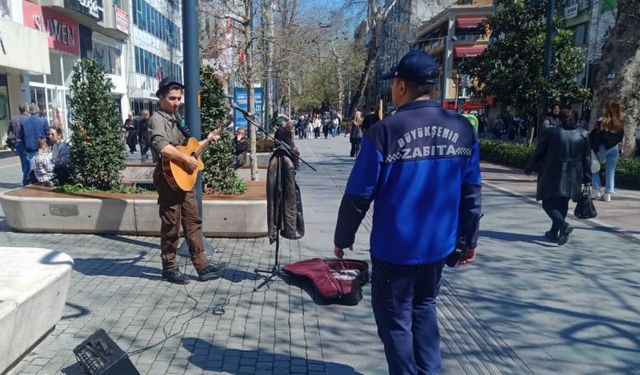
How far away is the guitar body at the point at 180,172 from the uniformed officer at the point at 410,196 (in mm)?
2263

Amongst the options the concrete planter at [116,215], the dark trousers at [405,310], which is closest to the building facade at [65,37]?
the concrete planter at [116,215]

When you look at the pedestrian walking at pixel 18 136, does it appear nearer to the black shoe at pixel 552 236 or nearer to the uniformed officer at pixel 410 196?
the uniformed officer at pixel 410 196

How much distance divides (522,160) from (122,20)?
89.0ft

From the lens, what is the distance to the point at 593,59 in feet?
97.3

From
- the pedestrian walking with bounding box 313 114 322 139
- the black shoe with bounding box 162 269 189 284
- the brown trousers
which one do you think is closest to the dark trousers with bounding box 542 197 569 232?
→ the brown trousers

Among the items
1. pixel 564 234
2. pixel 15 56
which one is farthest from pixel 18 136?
pixel 15 56

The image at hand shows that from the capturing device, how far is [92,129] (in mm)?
7414

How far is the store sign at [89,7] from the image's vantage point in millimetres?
23506

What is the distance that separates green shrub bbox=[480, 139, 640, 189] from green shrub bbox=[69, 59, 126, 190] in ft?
28.6

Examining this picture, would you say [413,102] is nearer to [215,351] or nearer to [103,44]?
[215,351]

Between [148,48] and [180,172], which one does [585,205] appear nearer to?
[180,172]

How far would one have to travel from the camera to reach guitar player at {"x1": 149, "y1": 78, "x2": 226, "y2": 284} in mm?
4660

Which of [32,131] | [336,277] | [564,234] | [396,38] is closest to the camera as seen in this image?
[336,277]

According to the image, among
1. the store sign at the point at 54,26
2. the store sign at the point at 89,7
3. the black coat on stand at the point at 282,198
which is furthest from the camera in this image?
the store sign at the point at 89,7
